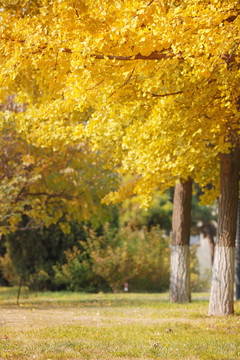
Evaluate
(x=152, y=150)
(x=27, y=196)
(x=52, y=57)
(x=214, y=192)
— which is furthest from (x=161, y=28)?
(x=27, y=196)

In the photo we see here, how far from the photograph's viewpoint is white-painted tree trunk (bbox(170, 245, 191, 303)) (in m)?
14.7

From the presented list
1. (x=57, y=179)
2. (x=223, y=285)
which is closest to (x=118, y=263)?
(x=57, y=179)

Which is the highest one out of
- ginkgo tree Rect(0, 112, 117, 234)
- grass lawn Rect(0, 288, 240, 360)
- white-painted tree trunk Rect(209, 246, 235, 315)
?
ginkgo tree Rect(0, 112, 117, 234)

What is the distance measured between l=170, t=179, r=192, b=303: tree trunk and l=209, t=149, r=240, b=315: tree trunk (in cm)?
257

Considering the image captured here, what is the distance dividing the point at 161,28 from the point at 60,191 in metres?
10.3

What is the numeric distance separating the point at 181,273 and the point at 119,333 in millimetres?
5965

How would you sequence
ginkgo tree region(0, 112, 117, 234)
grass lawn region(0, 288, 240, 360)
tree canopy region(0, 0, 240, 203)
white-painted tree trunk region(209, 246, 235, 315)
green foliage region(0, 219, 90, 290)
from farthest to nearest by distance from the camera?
green foliage region(0, 219, 90, 290), ginkgo tree region(0, 112, 117, 234), white-painted tree trunk region(209, 246, 235, 315), tree canopy region(0, 0, 240, 203), grass lawn region(0, 288, 240, 360)

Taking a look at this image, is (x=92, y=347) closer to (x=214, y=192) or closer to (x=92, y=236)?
(x=214, y=192)

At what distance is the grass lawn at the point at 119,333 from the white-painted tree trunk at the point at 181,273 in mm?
986

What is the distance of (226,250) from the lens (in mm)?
12008

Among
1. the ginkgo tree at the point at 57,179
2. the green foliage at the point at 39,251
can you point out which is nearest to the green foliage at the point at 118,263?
the green foliage at the point at 39,251

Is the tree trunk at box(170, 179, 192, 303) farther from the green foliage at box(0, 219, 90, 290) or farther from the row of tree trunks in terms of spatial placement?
the green foliage at box(0, 219, 90, 290)

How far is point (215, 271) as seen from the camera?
12188mm

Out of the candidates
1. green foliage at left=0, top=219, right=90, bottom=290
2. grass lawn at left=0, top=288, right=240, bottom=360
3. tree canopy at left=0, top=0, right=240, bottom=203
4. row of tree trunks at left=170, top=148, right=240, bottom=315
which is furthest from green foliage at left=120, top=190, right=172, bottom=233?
tree canopy at left=0, top=0, right=240, bottom=203
